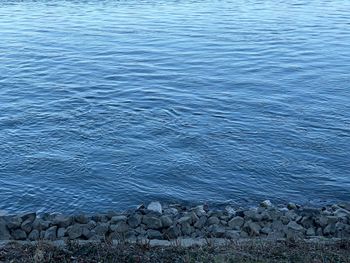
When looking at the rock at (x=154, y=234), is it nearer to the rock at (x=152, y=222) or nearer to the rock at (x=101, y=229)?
the rock at (x=152, y=222)

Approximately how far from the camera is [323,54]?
26203 mm

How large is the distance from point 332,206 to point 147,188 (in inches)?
156

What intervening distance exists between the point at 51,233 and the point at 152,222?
174 centimetres

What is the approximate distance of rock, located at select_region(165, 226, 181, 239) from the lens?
35.0ft

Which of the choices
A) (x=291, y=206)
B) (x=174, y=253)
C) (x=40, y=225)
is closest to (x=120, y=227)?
(x=40, y=225)

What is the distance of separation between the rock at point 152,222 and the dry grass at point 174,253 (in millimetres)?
1436

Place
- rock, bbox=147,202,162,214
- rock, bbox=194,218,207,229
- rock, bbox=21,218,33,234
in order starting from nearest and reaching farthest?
1. rock, bbox=21,218,33,234
2. rock, bbox=194,218,207,229
3. rock, bbox=147,202,162,214

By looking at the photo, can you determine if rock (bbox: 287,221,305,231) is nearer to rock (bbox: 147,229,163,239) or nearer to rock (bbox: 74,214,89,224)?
rock (bbox: 147,229,163,239)

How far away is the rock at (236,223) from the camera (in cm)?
1117

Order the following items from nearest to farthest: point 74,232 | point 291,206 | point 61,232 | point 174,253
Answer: point 174,253 → point 74,232 → point 61,232 → point 291,206

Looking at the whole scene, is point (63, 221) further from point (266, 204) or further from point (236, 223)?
point (266, 204)

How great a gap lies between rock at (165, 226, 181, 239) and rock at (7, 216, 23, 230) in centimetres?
259

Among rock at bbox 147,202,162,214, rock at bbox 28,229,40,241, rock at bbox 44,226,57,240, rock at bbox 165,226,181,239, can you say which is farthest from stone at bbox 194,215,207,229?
rock at bbox 28,229,40,241

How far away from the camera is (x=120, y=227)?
1073 cm
